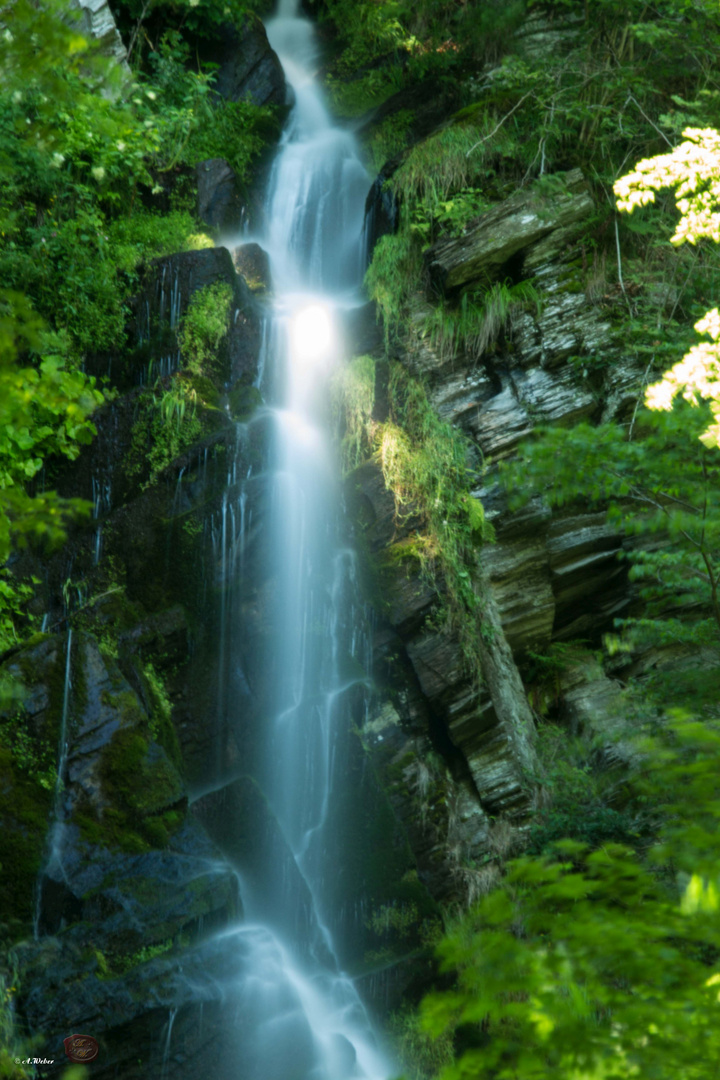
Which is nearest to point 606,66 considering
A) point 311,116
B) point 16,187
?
point 311,116

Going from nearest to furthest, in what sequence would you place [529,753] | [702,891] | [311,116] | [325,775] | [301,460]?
[702,891]
[325,775]
[529,753]
[301,460]
[311,116]

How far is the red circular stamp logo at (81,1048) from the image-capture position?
4590 mm

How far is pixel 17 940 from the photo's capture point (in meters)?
4.92

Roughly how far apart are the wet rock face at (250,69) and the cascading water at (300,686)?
4.37m

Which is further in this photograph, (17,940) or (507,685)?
(507,685)

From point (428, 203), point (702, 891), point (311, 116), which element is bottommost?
point (702, 891)

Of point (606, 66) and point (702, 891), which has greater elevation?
point (606, 66)

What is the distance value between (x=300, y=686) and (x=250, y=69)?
1235 cm

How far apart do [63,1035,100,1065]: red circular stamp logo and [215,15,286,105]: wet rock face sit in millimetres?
14303

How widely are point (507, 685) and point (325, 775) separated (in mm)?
2136

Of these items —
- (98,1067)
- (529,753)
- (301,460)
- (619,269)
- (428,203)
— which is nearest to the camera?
(98,1067)

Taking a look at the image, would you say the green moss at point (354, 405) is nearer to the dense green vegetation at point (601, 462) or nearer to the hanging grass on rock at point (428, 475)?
the hanging grass on rock at point (428, 475)

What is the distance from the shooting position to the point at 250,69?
14.1 m

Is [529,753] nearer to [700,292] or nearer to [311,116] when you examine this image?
[700,292]
